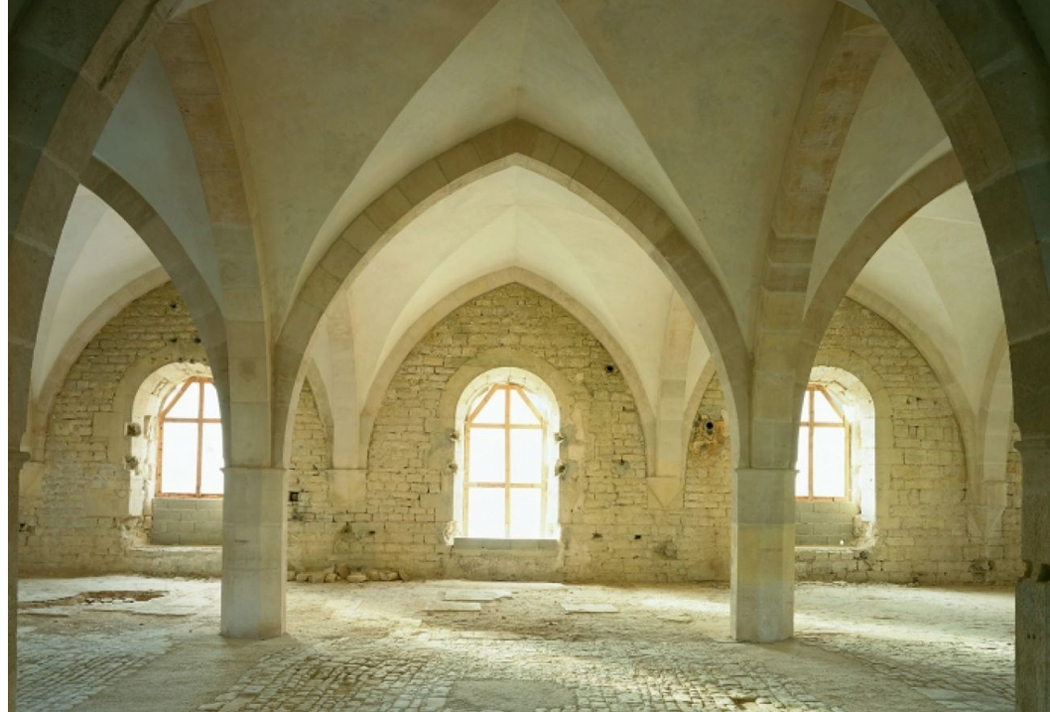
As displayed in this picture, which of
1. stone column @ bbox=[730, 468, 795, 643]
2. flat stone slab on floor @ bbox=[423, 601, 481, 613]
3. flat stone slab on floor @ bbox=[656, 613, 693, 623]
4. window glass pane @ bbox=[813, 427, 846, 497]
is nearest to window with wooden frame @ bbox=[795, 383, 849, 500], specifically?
window glass pane @ bbox=[813, 427, 846, 497]

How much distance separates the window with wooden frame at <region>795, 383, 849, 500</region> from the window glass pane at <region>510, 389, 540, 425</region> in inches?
145

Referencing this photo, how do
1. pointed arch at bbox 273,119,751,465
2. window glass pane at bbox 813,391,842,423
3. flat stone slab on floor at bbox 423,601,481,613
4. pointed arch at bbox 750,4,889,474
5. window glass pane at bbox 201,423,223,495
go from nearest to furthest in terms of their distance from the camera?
pointed arch at bbox 750,4,889,474
pointed arch at bbox 273,119,751,465
flat stone slab on floor at bbox 423,601,481,613
window glass pane at bbox 201,423,223,495
window glass pane at bbox 813,391,842,423

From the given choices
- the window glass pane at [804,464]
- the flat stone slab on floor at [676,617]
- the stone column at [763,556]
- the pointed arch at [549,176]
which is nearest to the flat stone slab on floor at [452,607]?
the flat stone slab on floor at [676,617]

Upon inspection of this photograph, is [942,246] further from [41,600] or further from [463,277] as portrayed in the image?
[41,600]

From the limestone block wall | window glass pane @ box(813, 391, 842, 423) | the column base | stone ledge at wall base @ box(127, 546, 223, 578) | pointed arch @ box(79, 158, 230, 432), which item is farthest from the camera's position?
window glass pane @ box(813, 391, 842, 423)

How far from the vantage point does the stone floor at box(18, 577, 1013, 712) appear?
5.83m

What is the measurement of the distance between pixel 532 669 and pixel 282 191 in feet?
12.6

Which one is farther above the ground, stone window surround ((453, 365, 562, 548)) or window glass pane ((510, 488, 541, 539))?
stone window surround ((453, 365, 562, 548))

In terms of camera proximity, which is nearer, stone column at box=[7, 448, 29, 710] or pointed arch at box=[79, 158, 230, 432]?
stone column at box=[7, 448, 29, 710]

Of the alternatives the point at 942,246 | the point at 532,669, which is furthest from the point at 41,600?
the point at 942,246

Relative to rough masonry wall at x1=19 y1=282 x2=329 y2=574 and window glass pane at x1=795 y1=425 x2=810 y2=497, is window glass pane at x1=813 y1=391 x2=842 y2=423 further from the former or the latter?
rough masonry wall at x1=19 y1=282 x2=329 y2=574

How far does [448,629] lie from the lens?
8.63 meters

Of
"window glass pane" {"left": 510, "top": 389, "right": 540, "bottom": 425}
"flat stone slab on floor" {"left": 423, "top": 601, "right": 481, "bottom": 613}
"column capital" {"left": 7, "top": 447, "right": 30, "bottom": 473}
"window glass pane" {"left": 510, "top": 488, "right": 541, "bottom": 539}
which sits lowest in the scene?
"flat stone slab on floor" {"left": 423, "top": 601, "right": 481, "bottom": 613}

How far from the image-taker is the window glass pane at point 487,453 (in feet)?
46.2
